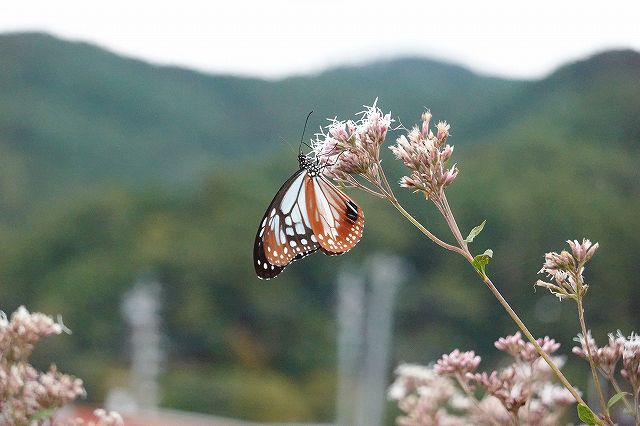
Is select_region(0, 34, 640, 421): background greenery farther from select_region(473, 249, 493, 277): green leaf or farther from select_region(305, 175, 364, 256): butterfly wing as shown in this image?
select_region(473, 249, 493, 277): green leaf

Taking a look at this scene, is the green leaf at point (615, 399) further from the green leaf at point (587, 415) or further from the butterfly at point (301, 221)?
the butterfly at point (301, 221)

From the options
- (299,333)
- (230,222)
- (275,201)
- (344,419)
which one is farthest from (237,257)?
(275,201)

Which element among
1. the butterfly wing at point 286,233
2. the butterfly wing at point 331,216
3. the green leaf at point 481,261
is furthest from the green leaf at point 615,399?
the butterfly wing at point 286,233

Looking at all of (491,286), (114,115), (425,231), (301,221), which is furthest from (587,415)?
(114,115)

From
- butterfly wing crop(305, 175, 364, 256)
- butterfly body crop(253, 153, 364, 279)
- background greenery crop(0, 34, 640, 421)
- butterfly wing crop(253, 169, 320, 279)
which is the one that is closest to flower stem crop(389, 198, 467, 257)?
butterfly wing crop(305, 175, 364, 256)

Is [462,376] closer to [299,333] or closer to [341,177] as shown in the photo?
[341,177]

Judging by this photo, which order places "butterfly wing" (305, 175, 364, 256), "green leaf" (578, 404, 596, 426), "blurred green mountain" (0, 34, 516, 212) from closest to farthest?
"green leaf" (578, 404, 596, 426) → "butterfly wing" (305, 175, 364, 256) → "blurred green mountain" (0, 34, 516, 212)
